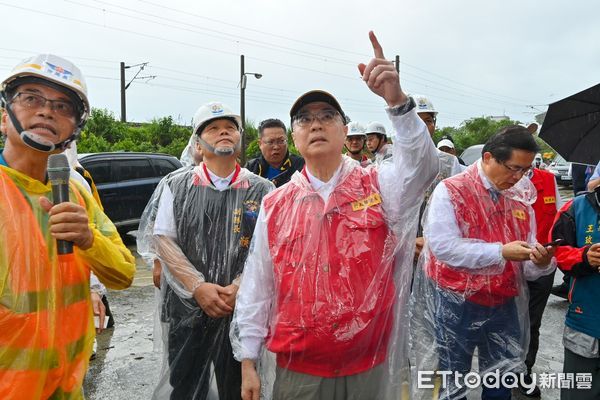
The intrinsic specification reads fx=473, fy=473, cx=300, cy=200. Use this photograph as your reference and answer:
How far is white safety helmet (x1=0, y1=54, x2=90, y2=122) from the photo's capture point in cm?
157

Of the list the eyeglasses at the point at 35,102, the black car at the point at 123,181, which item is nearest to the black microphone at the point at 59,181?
the eyeglasses at the point at 35,102

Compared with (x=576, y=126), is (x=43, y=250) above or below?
below

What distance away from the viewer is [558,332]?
4523 mm

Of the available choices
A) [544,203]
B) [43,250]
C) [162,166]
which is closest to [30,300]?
[43,250]

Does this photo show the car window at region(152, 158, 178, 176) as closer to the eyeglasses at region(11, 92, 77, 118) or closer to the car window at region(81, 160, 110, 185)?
the car window at region(81, 160, 110, 185)

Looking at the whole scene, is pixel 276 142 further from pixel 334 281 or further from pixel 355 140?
pixel 334 281

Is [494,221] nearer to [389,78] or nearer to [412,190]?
[412,190]

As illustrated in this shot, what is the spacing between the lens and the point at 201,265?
2607 millimetres

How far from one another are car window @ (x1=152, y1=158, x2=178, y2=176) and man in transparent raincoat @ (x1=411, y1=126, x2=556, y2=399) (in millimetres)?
7329

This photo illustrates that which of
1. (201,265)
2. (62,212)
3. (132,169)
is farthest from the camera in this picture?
(132,169)

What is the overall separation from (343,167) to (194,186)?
1071 mm

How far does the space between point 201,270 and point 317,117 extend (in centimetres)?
116

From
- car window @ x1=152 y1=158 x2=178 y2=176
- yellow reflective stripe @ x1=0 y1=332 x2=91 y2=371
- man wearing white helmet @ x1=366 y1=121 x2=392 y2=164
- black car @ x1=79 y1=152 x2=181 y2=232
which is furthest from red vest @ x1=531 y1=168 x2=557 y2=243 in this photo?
car window @ x1=152 y1=158 x2=178 y2=176

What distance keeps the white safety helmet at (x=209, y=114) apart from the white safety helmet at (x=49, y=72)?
1.10 metres
